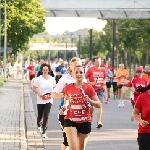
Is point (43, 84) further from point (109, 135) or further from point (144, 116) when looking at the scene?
point (144, 116)

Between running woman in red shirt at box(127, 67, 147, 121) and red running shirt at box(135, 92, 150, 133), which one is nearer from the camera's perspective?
red running shirt at box(135, 92, 150, 133)

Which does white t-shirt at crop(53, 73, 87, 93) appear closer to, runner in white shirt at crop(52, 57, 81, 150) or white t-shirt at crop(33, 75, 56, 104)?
runner in white shirt at crop(52, 57, 81, 150)

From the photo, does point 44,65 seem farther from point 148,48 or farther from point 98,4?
point 148,48

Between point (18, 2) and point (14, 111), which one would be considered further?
point (18, 2)

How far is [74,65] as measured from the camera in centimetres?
1000

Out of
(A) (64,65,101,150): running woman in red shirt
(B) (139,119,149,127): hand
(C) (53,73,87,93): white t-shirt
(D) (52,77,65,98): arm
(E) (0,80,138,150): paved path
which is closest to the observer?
(B) (139,119,149,127): hand

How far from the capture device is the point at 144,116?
9.05 metres

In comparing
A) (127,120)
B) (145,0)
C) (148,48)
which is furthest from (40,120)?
(148,48)

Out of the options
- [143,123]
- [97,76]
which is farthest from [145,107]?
[97,76]

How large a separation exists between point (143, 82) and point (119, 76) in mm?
11485

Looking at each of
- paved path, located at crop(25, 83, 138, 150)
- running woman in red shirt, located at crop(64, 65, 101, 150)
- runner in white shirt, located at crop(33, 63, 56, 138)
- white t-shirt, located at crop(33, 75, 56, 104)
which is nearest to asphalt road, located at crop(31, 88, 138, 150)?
paved path, located at crop(25, 83, 138, 150)

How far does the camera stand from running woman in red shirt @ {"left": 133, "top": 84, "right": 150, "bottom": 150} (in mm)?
8938

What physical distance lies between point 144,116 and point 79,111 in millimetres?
1173

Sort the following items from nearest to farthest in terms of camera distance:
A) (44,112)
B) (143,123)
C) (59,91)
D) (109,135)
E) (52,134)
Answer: (143,123), (59,91), (44,112), (109,135), (52,134)
